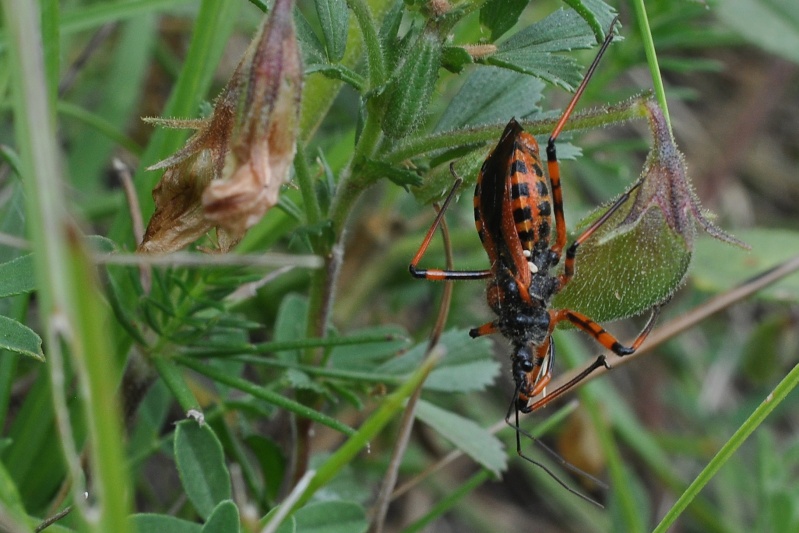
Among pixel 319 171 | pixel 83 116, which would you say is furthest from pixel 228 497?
pixel 83 116

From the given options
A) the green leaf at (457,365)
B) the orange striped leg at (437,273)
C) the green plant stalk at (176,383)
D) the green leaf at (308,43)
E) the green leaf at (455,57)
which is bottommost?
the green leaf at (457,365)

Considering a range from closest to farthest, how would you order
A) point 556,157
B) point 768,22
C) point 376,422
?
point 376,422 < point 556,157 < point 768,22

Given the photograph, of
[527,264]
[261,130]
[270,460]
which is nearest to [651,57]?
[527,264]

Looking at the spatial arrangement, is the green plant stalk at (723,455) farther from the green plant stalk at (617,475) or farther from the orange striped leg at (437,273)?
the green plant stalk at (617,475)

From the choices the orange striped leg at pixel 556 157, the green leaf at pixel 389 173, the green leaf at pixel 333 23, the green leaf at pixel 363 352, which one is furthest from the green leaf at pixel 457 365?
the green leaf at pixel 333 23

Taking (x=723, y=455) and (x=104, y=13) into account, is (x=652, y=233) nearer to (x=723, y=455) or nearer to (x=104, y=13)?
(x=723, y=455)

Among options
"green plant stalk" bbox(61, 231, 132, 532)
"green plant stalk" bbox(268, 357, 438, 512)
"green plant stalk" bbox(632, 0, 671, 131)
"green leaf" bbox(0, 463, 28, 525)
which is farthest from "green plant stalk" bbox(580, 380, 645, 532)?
"green plant stalk" bbox(61, 231, 132, 532)
